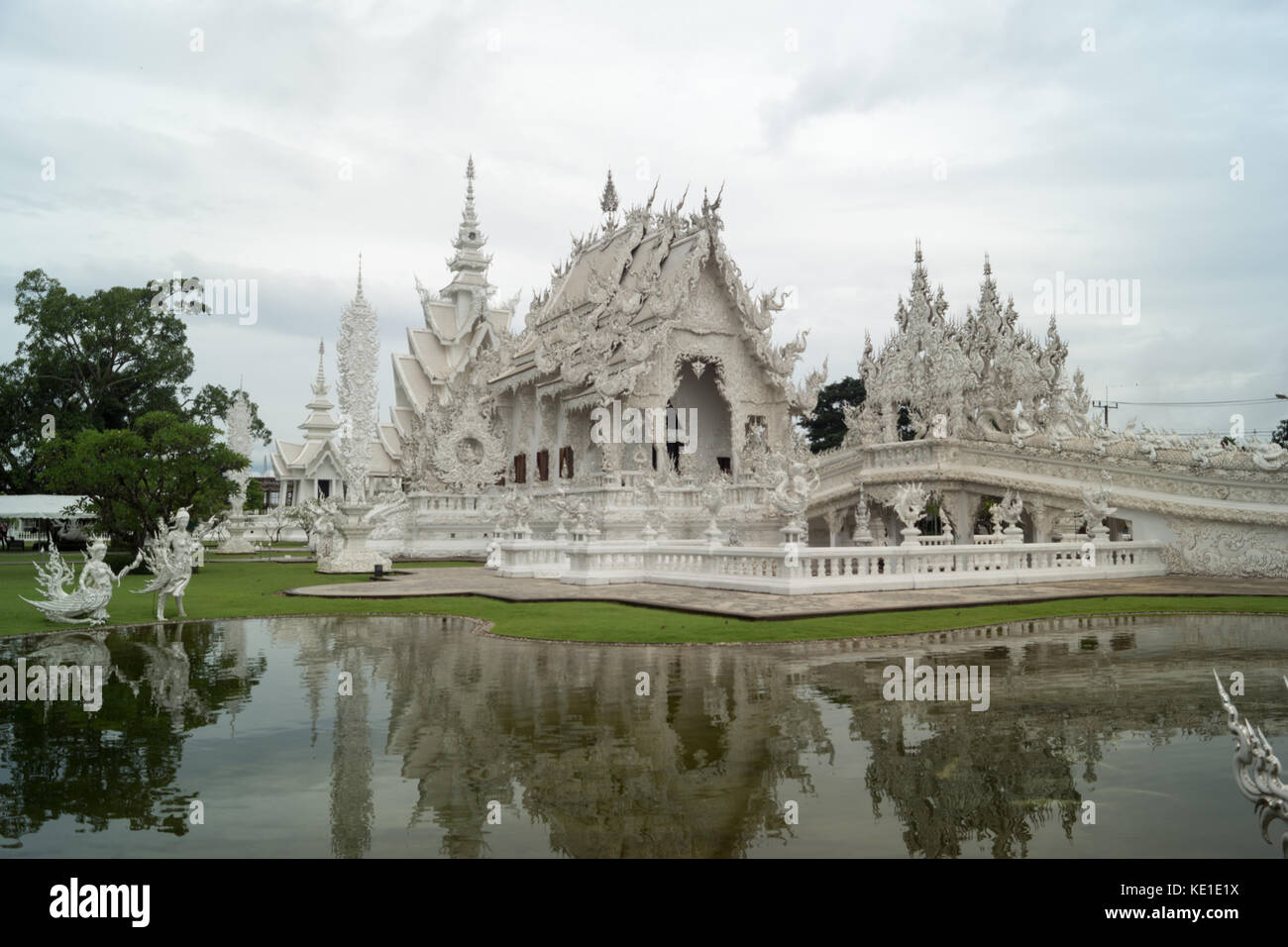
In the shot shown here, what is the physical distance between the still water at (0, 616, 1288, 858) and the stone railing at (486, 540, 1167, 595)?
5.25 m

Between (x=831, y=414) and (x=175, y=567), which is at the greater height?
(x=831, y=414)

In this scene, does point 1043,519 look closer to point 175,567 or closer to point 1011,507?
point 1011,507

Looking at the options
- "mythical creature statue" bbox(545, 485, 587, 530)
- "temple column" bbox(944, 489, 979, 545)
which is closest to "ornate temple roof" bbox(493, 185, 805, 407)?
"mythical creature statue" bbox(545, 485, 587, 530)

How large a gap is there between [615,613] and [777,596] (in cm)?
262

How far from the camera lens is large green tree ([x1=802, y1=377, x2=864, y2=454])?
4994 cm

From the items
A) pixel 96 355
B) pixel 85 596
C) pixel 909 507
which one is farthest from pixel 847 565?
pixel 96 355

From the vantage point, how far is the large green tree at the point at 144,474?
71.8 ft

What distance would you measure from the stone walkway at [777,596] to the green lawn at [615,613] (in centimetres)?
24

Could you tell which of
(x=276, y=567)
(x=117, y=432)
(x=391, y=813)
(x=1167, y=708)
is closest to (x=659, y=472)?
(x=276, y=567)

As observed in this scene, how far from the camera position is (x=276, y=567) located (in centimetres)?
2578

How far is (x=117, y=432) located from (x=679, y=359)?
14.8 metres

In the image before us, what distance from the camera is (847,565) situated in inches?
612

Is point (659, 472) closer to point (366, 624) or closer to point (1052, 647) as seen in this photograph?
point (366, 624)
